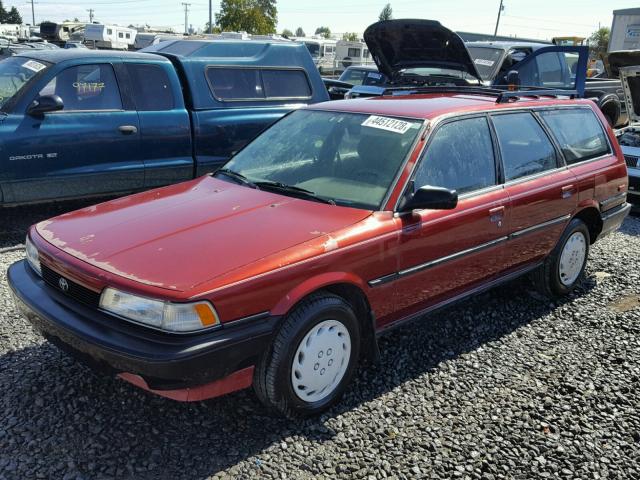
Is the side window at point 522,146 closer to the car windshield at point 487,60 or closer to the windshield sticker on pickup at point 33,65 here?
the windshield sticker on pickup at point 33,65

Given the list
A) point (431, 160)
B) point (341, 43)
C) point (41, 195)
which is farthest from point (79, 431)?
point (341, 43)

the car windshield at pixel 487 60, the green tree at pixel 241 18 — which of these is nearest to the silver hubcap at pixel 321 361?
the car windshield at pixel 487 60

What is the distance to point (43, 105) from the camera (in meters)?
5.33

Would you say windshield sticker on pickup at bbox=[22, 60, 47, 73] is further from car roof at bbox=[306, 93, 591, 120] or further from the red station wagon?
car roof at bbox=[306, 93, 591, 120]

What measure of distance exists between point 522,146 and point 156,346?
114 inches

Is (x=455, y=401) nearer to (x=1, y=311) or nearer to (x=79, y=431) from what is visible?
(x=79, y=431)

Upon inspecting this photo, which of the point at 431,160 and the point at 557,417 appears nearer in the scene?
the point at 557,417

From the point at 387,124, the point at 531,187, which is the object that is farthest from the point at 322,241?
the point at 531,187

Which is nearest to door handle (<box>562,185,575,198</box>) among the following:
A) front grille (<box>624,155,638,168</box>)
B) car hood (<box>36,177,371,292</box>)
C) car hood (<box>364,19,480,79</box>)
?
car hood (<box>36,177,371,292</box>)

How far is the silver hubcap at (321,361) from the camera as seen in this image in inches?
112

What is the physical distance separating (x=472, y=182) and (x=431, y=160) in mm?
389

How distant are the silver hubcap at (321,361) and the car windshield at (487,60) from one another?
25.9 ft

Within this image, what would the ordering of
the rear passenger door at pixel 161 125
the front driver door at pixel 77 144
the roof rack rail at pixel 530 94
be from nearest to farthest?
1. the roof rack rail at pixel 530 94
2. the front driver door at pixel 77 144
3. the rear passenger door at pixel 161 125

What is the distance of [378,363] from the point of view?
11.6 ft
